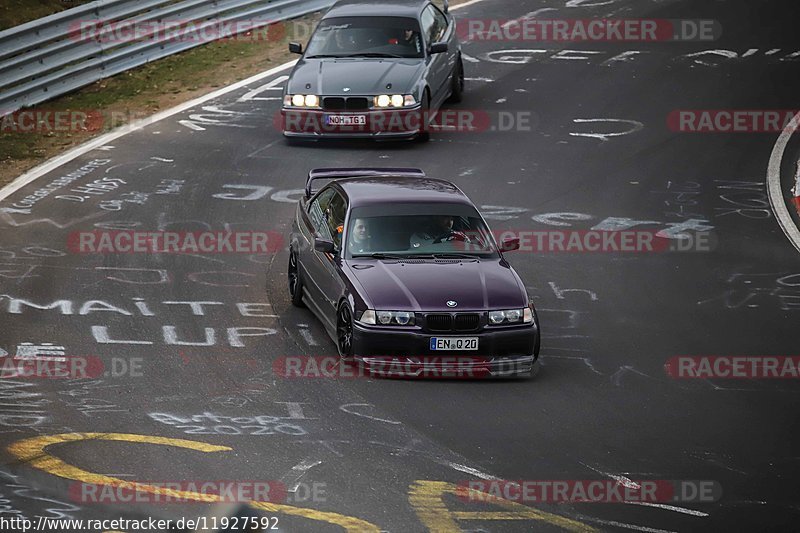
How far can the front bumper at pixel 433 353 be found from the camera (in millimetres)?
11445

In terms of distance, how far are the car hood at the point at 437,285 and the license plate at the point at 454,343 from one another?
10.4 inches

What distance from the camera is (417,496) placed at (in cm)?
884

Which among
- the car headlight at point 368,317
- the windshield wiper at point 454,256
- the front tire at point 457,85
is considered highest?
the front tire at point 457,85

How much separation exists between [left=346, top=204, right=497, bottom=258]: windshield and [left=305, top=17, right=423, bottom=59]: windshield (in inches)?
301

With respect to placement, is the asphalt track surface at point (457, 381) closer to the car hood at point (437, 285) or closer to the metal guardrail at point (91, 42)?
the car hood at point (437, 285)

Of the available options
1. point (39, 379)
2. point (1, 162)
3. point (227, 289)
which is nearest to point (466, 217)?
point (227, 289)

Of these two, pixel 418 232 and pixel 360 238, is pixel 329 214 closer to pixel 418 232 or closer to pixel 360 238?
pixel 360 238

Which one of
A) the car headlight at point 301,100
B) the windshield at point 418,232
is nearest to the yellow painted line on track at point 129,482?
the windshield at point 418,232

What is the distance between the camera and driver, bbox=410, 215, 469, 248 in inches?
500

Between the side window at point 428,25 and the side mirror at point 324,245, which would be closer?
the side mirror at point 324,245

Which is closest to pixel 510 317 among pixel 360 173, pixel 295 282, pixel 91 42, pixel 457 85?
pixel 295 282

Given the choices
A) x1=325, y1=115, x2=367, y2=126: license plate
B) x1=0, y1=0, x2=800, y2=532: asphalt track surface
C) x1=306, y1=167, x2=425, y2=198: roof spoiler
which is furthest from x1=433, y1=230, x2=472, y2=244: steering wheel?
x1=325, y1=115, x2=367, y2=126: license plate

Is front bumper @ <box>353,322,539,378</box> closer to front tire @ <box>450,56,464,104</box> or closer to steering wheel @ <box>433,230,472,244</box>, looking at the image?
steering wheel @ <box>433,230,472,244</box>

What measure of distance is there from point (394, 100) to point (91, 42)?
6.10 metres
